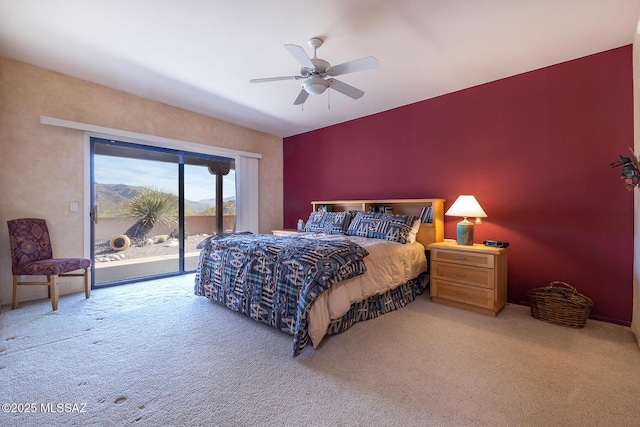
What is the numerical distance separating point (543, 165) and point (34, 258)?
5371 mm

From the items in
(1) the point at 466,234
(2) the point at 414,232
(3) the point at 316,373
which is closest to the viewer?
(3) the point at 316,373

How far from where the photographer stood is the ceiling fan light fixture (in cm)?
224

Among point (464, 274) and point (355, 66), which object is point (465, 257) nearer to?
point (464, 274)

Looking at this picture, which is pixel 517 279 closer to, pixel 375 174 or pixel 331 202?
pixel 375 174

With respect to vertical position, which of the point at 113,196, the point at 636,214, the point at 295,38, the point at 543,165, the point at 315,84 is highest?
the point at 295,38

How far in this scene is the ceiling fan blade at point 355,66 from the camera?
6.49 ft

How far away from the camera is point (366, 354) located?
1.92 m

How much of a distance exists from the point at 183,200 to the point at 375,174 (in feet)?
9.98

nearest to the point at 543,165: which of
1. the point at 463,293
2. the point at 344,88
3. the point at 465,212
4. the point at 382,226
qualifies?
the point at 465,212

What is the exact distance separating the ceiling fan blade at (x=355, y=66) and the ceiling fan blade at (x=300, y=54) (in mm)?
180

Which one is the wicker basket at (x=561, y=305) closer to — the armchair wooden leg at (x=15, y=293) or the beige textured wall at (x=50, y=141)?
the beige textured wall at (x=50, y=141)

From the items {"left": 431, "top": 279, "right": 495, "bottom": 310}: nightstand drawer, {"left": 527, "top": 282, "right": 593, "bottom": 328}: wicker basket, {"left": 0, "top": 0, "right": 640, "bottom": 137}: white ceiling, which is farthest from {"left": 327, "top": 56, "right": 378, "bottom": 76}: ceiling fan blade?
{"left": 527, "top": 282, "right": 593, "bottom": 328}: wicker basket

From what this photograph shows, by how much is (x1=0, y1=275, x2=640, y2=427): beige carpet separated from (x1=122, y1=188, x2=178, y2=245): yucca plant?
1.57 meters

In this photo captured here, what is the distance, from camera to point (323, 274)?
6.51 ft
